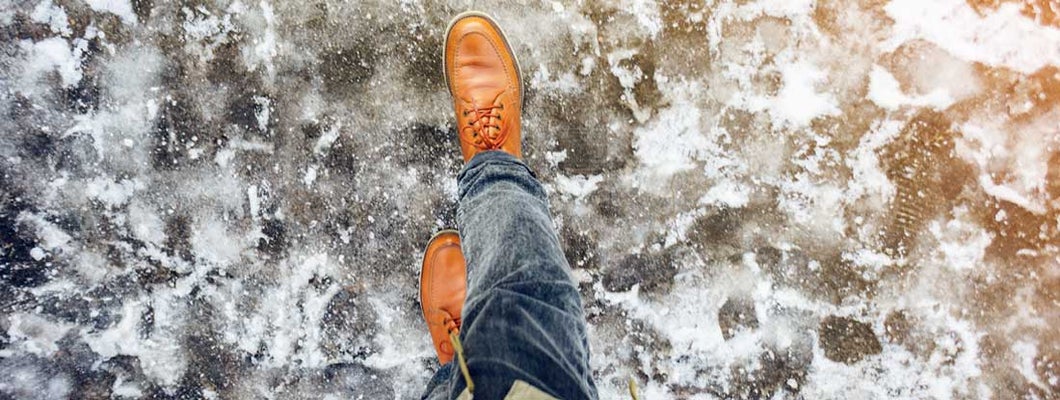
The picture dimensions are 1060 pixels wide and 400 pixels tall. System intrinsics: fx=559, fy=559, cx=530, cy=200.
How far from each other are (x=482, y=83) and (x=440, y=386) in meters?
0.78

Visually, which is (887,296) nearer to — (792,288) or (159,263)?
(792,288)

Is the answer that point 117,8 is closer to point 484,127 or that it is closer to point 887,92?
point 484,127

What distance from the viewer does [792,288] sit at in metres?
1.57

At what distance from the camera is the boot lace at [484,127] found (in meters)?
1.47

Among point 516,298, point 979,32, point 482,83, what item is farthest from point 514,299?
point 979,32

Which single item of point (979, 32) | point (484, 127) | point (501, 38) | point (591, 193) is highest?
point (501, 38)

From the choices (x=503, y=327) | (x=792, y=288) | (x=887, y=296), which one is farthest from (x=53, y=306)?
(x=887, y=296)

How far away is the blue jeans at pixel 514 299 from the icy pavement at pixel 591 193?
0.24 meters

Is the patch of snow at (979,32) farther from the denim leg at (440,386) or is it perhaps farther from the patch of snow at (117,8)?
the patch of snow at (117,8)

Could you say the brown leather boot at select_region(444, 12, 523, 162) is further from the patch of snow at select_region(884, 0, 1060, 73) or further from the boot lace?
the patch of snow at select_region(884, 0, 1060, 73)

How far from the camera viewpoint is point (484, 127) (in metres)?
1.47

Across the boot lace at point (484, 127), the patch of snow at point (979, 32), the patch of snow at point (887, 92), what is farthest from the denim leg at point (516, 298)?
the patch of snow at point (979, 32)

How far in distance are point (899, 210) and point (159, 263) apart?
80.1 inches

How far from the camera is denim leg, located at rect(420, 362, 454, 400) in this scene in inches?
50.7
